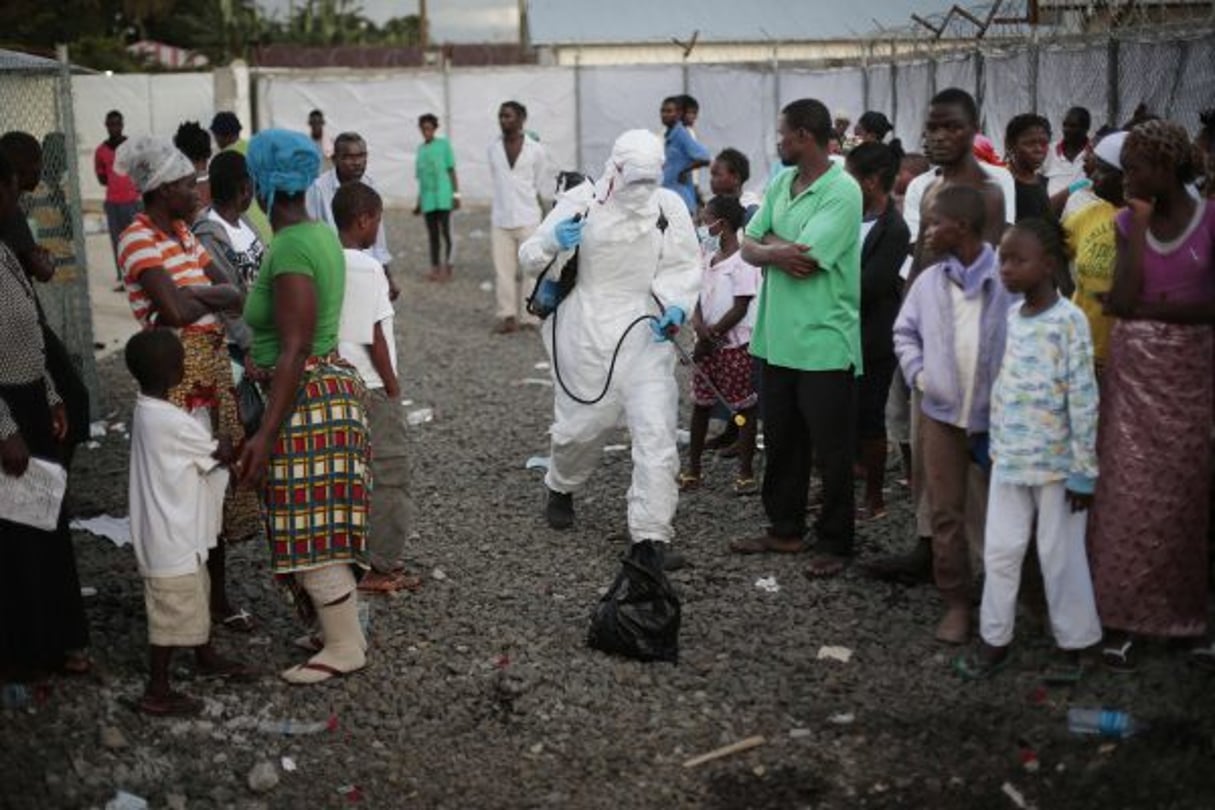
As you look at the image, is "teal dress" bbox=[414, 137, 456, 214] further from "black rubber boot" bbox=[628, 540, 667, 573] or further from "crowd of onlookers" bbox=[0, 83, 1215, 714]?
"black rubber boot" bbox=[628, 540, 667, 573]

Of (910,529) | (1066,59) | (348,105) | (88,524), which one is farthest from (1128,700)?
(348,105)

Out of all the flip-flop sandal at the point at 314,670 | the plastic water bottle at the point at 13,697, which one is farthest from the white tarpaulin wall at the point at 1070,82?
the plastic water bottle at the point at 13,697

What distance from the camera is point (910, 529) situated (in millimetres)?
6898

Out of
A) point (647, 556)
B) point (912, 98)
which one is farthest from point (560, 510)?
point (912, 98)

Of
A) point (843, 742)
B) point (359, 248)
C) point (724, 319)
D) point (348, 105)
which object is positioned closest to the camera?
point (843, 742)

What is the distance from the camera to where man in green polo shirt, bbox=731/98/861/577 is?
620cm

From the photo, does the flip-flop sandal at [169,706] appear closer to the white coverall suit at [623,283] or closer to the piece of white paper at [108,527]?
the piece of white paper at [108,527]

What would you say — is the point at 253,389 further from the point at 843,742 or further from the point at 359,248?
the point at 843,742

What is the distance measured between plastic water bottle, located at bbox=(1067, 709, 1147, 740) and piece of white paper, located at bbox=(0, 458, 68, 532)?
3587mm

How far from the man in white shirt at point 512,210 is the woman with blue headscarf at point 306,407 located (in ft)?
27.6

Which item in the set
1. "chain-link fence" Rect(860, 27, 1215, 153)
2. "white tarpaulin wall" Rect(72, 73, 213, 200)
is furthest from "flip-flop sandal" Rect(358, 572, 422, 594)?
"white tarpaulin wall" Rect(72, 73, 213, 200)

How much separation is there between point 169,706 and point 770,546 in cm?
288

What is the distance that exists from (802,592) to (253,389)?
2.48 meters

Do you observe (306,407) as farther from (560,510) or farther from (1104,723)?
(1104,723)
